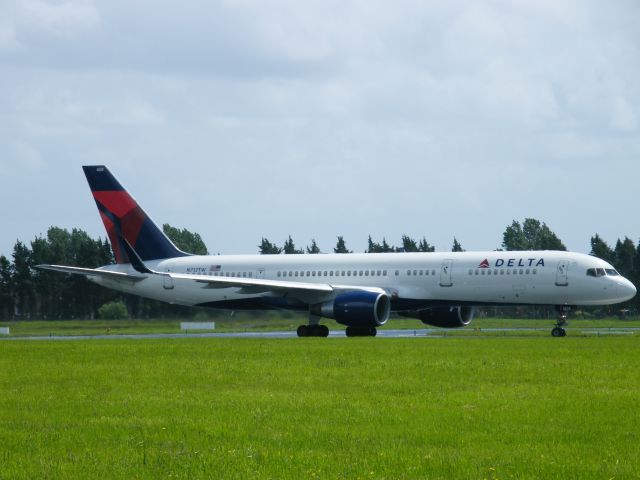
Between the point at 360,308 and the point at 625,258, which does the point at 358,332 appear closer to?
the point at 360,308

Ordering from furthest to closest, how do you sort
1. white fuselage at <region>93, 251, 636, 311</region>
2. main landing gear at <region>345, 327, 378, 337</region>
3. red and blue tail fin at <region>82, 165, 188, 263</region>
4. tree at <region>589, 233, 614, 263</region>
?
tree at <region>589, 233, 614, 263</region> < red and blue tail fin at <region>82, 165, 188, 263</region> < main landing gear at <region>345, 327, 378, 337</region> < white fuselage at <region>93, 251, 636, 311</region>

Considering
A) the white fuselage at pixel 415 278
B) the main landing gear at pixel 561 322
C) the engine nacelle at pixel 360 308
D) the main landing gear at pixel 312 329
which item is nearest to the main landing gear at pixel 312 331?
the main landing gear at pixel 312 329

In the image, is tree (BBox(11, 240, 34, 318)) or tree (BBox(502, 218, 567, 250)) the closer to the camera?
tree (BBox(11, 240, 34, 318))

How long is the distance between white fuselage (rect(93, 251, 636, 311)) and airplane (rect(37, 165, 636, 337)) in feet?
0.14

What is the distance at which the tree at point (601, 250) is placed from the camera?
398 ft

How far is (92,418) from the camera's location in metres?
15.6

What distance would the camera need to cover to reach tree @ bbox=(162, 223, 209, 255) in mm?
141337

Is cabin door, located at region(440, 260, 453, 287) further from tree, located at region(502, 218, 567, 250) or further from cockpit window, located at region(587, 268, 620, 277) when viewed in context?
tree, located at region(502, 218, 567, 250)

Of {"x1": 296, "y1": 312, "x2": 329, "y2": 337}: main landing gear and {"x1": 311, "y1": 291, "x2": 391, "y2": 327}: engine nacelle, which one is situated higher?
{"x1": 311, "y1": 291, "x2": 391, "y2": 327}: engine nacelle

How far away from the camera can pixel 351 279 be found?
163 feet

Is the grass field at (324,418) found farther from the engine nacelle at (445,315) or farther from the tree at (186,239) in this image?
the tree at (186,239)

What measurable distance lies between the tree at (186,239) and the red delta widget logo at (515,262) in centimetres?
9552

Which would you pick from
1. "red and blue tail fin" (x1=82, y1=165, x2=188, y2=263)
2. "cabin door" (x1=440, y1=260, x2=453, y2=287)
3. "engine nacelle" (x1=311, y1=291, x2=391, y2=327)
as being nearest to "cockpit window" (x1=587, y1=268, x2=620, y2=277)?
"cabin door" (x1=440, y1=260, x2=453, y2=287)

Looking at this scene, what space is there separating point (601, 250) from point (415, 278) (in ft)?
264
